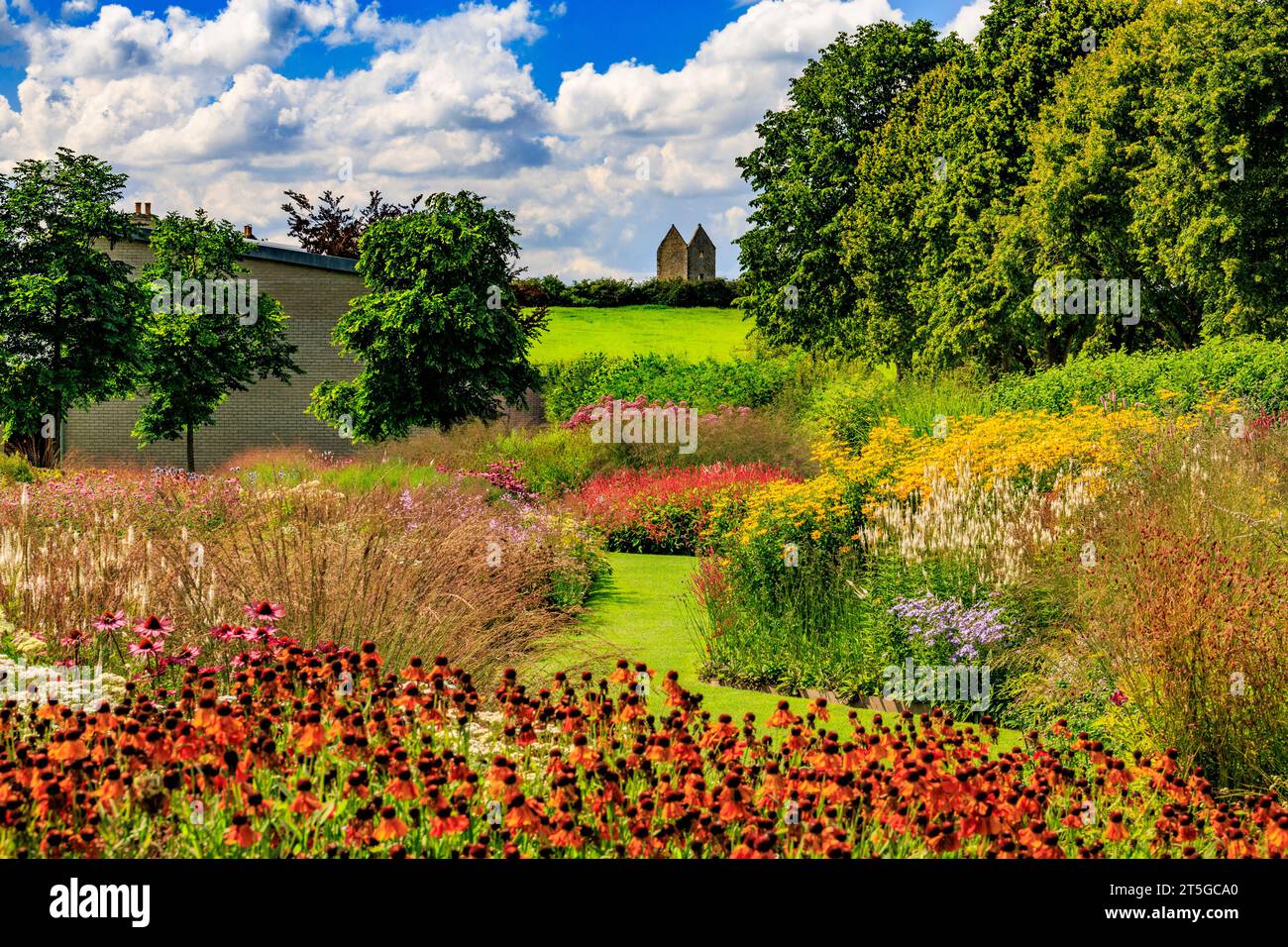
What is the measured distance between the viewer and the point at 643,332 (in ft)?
182

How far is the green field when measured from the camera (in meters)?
50.7

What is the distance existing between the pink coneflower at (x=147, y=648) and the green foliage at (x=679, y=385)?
1660 cm

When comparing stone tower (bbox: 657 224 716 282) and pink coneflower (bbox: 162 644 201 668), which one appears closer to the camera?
pink coneflower (bbox: 162 644 201 668)

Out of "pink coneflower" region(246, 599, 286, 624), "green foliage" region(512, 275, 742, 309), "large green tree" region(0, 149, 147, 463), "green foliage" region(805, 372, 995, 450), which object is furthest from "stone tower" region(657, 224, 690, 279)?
"pink coneflower" region(246, 599, 286, 624)

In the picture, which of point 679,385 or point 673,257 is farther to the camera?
point 673,257

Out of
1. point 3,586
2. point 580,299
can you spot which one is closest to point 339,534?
point 3,586

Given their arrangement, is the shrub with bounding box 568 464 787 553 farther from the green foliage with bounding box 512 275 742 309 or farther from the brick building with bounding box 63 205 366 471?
the green foliage with bounding box 512 275 742 309

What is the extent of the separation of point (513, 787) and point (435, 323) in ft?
68.4

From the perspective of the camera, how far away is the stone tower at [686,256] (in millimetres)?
95438

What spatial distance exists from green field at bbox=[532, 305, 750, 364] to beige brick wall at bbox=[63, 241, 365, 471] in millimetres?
16587

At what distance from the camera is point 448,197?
24.4 m

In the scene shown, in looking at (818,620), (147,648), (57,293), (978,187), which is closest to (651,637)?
(818,620)

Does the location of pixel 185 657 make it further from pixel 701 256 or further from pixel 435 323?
pixel 701 256
